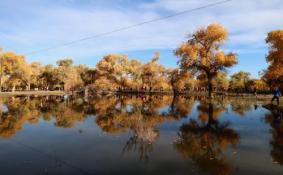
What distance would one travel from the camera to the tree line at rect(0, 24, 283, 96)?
177 feet

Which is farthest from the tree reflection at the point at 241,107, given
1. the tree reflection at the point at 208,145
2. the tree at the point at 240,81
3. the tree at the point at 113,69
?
the tree at the point at 240,81

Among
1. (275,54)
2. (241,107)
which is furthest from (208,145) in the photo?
(275,54)

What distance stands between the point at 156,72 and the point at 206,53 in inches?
1880

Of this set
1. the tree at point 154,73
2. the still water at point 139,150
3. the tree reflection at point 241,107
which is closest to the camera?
the still water at point 139,150

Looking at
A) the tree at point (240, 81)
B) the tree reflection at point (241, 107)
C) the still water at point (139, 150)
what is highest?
the tree at point (240, 81)

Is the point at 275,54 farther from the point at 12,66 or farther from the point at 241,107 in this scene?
the point at 12,66

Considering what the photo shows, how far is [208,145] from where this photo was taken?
39.9ft

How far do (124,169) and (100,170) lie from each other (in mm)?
684

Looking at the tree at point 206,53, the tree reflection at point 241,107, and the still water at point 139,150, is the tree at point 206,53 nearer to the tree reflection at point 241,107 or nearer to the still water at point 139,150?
the tree reflection at point 241,107

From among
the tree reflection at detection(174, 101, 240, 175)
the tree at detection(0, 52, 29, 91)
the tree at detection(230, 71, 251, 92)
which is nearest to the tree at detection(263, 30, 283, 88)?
the tree reflection at detection(174, 101, 240, 175)

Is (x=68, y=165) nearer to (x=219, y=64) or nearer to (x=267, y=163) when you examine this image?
(x=267, y=163)

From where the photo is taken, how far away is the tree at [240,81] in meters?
133

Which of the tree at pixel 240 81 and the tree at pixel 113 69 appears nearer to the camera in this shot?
the tree at pixel 113 69

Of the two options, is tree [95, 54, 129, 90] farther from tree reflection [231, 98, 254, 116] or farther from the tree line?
tree reflection [231, 98, 254, 116]
